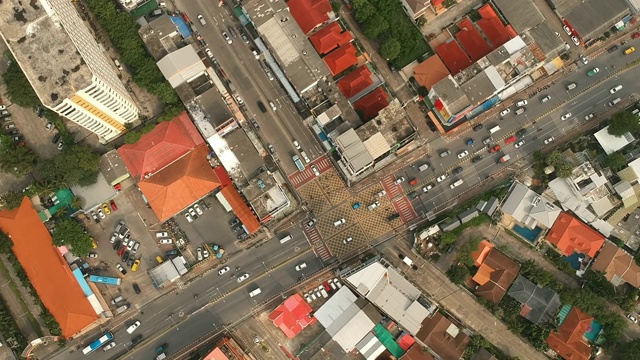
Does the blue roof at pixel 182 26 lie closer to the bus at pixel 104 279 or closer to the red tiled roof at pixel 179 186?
the red tiled roof at pixel 179 186

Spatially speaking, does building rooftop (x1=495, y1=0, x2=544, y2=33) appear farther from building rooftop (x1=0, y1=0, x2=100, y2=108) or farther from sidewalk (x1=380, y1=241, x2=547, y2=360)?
building rooftop (x1=0, y1=0, x2=100, y2=108)

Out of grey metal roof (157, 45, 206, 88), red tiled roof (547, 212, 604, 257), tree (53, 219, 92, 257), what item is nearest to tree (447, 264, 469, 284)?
red tiled roof (547, 212, 604, 257)

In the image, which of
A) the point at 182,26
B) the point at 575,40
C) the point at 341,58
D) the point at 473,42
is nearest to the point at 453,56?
the point at 473,42

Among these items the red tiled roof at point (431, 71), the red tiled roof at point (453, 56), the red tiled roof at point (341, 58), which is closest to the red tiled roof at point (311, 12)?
the red tiled roof at point (341, 58)

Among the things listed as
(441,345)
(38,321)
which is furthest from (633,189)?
(38,321)

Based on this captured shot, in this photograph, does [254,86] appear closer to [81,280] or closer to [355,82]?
[355,82]

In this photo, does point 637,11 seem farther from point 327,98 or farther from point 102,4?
point 102,4
